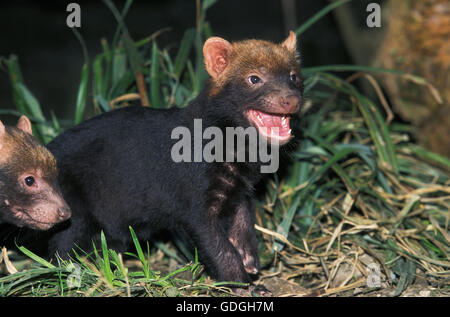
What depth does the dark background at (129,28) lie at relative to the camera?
1273cm

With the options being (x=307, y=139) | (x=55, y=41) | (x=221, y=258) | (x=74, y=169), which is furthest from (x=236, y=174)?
(x=55, y=41)

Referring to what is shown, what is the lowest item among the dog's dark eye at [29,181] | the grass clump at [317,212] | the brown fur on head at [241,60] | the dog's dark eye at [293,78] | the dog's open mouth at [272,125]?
the grass clump at [317,212]

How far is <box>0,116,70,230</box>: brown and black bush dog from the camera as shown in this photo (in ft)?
14.7

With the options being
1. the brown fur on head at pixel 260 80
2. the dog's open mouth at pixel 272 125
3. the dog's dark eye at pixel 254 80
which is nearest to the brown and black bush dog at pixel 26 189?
the brown fur on head at pixel 260 80

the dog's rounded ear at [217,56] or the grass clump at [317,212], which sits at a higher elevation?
the dog's rounded ear at [217,56]

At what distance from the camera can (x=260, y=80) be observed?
465 cm

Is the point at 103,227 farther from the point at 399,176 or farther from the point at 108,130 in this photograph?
the point at 399,176

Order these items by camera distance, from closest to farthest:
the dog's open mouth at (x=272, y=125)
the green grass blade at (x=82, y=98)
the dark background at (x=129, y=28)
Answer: the dog's open mouth at (x=272, y=125) < the green grass blade at (x=82, y=98) < the dark background at (x=129, y=28)

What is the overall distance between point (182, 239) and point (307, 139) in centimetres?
193

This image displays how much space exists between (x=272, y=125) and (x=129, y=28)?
900cm

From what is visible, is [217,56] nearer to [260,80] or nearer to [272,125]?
[260,80]

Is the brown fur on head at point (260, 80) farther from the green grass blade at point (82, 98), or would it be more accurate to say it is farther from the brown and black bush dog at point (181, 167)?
the green grass blade at point (82, 98)

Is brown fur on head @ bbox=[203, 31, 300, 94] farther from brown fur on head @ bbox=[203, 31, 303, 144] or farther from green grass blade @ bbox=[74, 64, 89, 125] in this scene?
Result: green grass blade @ bbox=[74, 64, 89, 125]

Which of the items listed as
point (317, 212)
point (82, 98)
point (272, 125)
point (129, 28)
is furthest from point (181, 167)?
point (129, 28)
